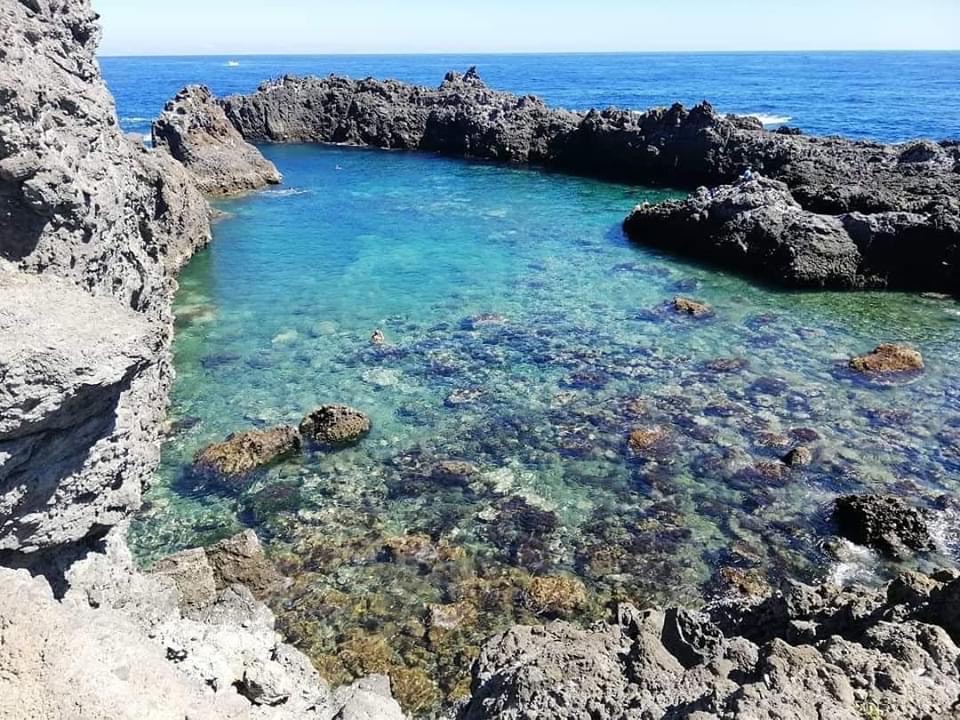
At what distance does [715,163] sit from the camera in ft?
151

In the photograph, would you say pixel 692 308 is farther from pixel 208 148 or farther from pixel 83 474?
pixel 208 148

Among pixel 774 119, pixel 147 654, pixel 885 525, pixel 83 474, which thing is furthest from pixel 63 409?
pixel 774 119

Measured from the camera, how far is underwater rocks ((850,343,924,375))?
20.0m

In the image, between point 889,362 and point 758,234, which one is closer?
point 889,362

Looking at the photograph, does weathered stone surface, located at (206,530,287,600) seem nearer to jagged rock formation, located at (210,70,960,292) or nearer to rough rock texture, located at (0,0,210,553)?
rough rock texture, located at (0,0,210,553)

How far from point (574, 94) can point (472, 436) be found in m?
110

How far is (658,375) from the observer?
2011cm

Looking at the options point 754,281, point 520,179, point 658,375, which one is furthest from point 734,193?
point 520,179

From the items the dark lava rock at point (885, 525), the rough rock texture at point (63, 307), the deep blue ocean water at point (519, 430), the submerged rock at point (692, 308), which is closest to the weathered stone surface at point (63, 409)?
the rough rock texture at point (63, 307)

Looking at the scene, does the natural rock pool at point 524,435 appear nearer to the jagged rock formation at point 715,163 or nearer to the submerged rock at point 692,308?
the submerged rock at point 692,308

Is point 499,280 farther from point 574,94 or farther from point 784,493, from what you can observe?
point 574,94

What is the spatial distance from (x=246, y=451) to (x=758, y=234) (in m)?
23.0

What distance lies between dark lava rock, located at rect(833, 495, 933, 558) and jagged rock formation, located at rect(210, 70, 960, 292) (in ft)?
51.6

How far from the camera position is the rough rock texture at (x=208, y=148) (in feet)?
144
